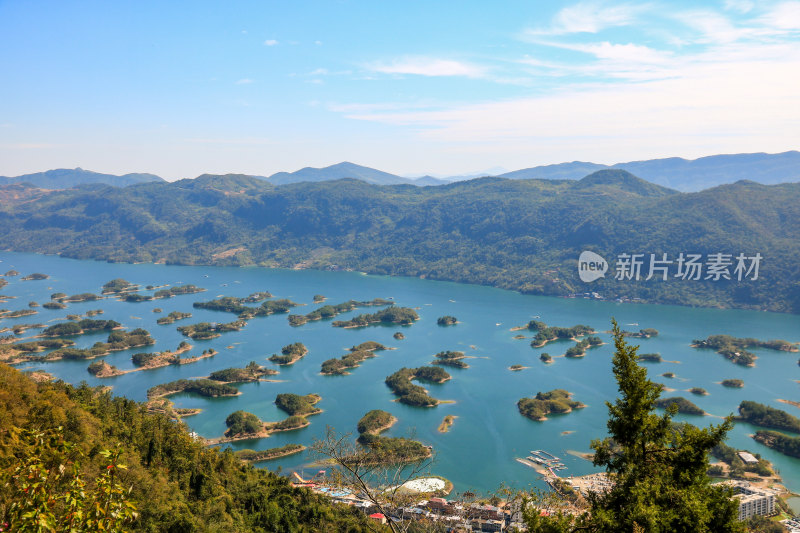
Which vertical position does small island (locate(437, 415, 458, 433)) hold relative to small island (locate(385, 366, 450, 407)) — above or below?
below

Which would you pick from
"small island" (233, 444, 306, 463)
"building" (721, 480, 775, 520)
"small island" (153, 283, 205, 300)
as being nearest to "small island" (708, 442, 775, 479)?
"building" (721, 480, 775, 520)

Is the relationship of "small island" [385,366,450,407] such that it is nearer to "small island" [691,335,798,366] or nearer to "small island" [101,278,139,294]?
"small island" [691,335,798,366]

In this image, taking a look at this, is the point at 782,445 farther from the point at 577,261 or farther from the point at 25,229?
the point at 25,229

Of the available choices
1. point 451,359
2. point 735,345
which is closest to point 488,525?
point 451,359

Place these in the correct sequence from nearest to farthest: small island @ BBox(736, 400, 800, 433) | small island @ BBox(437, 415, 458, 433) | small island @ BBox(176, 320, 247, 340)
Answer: small island @ BBox(736, 400, 800, 433) → small island @ BBox(437, 415, 458, 433) → small island @ BBox(176, 320, 247, 340)

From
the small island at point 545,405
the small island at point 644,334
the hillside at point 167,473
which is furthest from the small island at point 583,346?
the hillside at point 167,473
